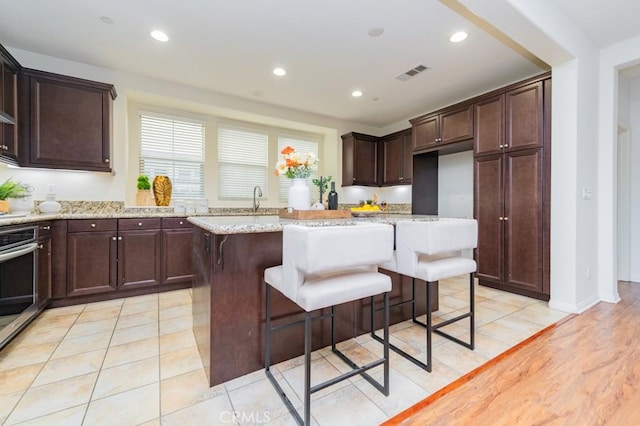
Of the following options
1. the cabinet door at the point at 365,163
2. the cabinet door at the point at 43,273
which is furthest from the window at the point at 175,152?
the cabinet door at the point at 365,163

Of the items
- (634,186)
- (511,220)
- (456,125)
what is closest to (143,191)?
(456,125)

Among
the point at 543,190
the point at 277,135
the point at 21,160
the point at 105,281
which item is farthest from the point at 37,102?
the point at 543,190

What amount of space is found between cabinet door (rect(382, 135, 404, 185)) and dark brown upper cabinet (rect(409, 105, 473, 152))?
2.11ft

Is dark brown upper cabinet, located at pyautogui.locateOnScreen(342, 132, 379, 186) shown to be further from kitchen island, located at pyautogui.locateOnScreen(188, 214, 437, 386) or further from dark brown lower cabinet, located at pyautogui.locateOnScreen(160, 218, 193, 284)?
kitchen island, located at pyautogui.locateOnScreen(188, 214, 437, 386)

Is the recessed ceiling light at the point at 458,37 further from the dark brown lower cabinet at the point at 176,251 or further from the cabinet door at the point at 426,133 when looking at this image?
the dark brown lower cabinet at the point at 176,251

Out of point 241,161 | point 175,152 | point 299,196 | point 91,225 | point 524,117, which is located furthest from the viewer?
point 241,161

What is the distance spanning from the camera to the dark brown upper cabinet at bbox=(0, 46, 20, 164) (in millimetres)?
2635

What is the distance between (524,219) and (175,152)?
490 cm

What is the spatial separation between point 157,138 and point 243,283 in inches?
141

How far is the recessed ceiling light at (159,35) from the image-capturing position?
2.72 metres

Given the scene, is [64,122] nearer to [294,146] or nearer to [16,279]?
[16,279]

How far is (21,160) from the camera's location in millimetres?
2922

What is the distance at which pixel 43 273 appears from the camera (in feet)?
8.78

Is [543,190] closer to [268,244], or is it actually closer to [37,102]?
[268,244]
